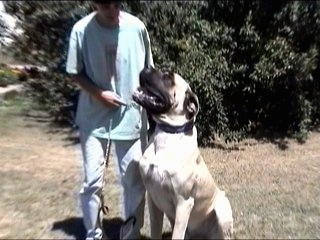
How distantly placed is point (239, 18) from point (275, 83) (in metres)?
0.95

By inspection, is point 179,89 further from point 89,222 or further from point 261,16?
point 261,16

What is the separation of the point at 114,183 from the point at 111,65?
A: 2211 millimetres

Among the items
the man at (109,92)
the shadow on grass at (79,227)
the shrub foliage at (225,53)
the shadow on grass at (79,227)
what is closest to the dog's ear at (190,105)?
the man at (109,92)

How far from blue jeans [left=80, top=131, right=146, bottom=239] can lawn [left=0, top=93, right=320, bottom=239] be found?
0.43 metres

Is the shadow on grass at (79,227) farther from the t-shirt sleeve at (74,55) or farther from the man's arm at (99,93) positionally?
the t-shirt sleeve at (74,55)

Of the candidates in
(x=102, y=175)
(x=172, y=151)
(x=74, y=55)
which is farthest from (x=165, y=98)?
(x=102, y=175)

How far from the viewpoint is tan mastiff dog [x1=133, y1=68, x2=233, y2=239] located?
13.5 ft

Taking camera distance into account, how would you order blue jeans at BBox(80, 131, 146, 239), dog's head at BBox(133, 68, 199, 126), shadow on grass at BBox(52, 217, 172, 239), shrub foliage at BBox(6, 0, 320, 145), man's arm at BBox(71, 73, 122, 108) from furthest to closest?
1. shrub foliage at BBox(6, 0, 320, 145)
2. shadow on grass at BBox(52, 217, 172, 239)
3. blue jeans at BBox(80, 131, 146, 239)
4. man's arm at BBox(71, 73, 122, 108)
5. dog's head at BBox(133, 68, 199, 126)

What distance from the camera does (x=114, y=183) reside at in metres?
6.25

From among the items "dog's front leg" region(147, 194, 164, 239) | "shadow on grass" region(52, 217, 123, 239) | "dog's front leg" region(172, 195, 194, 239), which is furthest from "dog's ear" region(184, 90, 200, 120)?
"shadow on grass" region(52, 217, 123, 239)

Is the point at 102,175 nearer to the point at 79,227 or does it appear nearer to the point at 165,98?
the point at 165,98

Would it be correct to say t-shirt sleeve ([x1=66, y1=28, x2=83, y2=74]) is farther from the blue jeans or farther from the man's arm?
the blue jeans

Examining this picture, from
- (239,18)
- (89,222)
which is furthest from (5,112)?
(89,222)

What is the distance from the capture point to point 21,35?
9.23m
